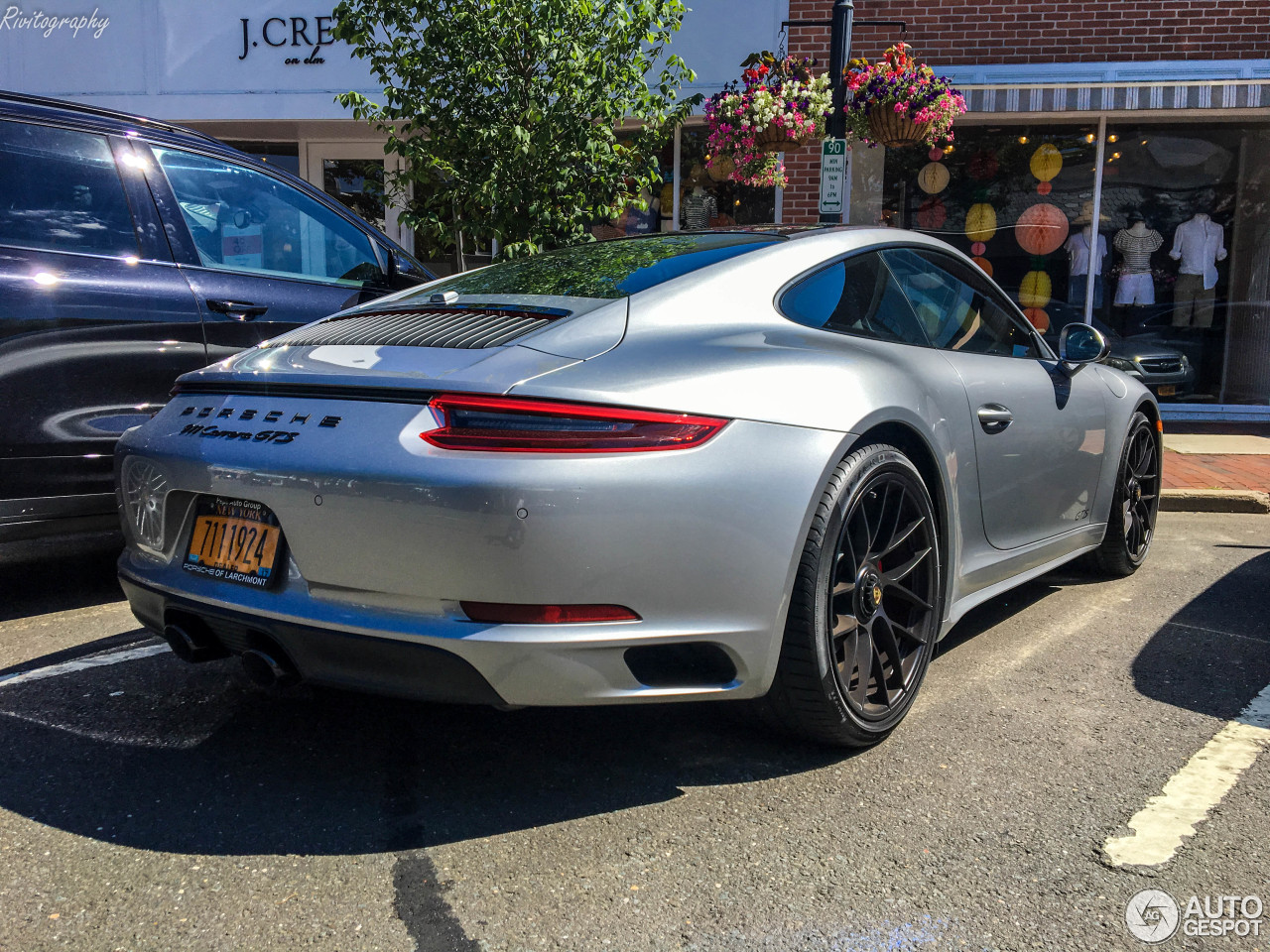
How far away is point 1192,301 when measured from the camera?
35.0 feet

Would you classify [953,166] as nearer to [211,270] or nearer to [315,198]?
[315,198]

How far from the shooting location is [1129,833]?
92.2 inches

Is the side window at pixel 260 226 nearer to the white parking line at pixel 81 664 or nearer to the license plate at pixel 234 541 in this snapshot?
the white parking line at pixel 81 664

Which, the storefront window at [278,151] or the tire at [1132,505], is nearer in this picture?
the tire at [1132,505]

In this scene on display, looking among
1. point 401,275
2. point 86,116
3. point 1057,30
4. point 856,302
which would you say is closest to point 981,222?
point 1057,30

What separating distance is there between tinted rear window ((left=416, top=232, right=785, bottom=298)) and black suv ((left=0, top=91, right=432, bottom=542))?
4.24 ft

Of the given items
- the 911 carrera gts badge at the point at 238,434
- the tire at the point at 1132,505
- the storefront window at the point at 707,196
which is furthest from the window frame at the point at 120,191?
the storefront window at the point at 707,196

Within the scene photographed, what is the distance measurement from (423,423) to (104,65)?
1090 cm

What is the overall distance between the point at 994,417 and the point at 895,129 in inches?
208

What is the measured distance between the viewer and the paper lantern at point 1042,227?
34.4 feet

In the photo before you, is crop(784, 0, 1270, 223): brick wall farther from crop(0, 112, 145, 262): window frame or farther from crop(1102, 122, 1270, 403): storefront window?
crop(0, 112, 145, 262): window frame

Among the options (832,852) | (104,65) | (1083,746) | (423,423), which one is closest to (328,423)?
(423,423)

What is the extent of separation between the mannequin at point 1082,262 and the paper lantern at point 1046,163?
53 cm

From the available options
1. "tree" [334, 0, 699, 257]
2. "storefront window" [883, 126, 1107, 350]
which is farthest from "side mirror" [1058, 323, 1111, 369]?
"storefront window" [883, 126, 1107, 350]
